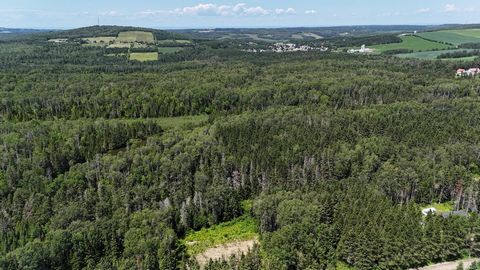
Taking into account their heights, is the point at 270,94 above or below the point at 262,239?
above

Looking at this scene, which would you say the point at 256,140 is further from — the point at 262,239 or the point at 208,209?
the point at 262,239

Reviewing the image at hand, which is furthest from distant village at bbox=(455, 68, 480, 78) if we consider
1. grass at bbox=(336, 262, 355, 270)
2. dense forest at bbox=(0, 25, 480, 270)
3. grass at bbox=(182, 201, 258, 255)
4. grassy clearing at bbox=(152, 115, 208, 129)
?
grass at bbox=(336, 262, 355, 270)

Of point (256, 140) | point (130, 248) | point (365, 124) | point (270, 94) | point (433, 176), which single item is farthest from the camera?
point (270, 94)

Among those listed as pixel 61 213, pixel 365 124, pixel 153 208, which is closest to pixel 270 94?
pixel 365 124

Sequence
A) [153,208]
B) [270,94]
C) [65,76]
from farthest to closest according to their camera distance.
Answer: [65,76], [270,94], [153,208]

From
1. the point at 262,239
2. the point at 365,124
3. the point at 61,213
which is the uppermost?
the point at 365,124

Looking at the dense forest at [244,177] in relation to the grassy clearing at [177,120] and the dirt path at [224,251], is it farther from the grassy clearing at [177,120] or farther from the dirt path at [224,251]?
the dirt path at [224,251]

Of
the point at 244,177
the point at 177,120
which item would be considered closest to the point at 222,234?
the point at 244,177
